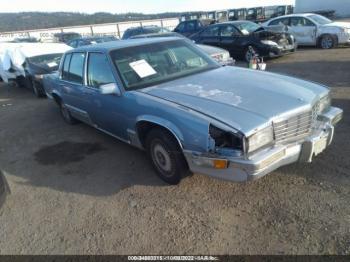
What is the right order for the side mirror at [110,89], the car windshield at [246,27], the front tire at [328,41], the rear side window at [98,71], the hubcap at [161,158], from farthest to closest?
1. the front tire at [328,41]
2. the car windshield at [246,27]
3. the rear side window at [98,71]
4. the side mirror at [110,89]
5. the hubcap at [161,158]

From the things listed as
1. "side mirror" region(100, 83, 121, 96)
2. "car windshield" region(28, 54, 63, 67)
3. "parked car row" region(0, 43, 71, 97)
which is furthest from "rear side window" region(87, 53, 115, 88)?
"car windshield" region(28, 54, 63, 67)

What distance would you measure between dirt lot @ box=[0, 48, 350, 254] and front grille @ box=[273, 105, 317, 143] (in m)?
0.68

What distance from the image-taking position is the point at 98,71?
4.34 meters

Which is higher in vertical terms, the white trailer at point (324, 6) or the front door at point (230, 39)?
the white trailer at point (324, 6)

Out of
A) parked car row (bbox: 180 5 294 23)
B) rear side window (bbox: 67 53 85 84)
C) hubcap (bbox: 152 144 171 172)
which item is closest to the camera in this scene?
hubcap (bbox: 152 144 171 172)

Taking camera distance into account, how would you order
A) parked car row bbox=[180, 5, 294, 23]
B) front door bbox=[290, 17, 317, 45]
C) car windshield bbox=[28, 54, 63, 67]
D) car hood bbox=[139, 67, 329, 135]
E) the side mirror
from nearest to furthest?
car hood bbox=[139, 67, 329, 135] < the side mirror < car windshield bbox=[28, 54, 63, 67] < front door bbox=[290, 17, 317, 45] < parked car row bbox=[180, 5, 294, 23]

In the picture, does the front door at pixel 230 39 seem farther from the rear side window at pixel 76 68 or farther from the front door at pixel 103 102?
the front door at pixel 103 102

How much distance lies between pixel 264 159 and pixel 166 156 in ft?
3.89

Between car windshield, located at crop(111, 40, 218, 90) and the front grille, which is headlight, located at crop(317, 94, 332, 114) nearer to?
the front grille

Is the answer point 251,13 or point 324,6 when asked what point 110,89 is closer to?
point 251,13

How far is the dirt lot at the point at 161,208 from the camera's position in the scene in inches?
109

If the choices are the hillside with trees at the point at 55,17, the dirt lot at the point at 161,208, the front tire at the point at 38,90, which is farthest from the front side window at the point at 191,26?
the hillside with trees at the point at 55,17

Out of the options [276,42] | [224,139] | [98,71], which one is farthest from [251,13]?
[224,139]

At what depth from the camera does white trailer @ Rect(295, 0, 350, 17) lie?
30328 mm
